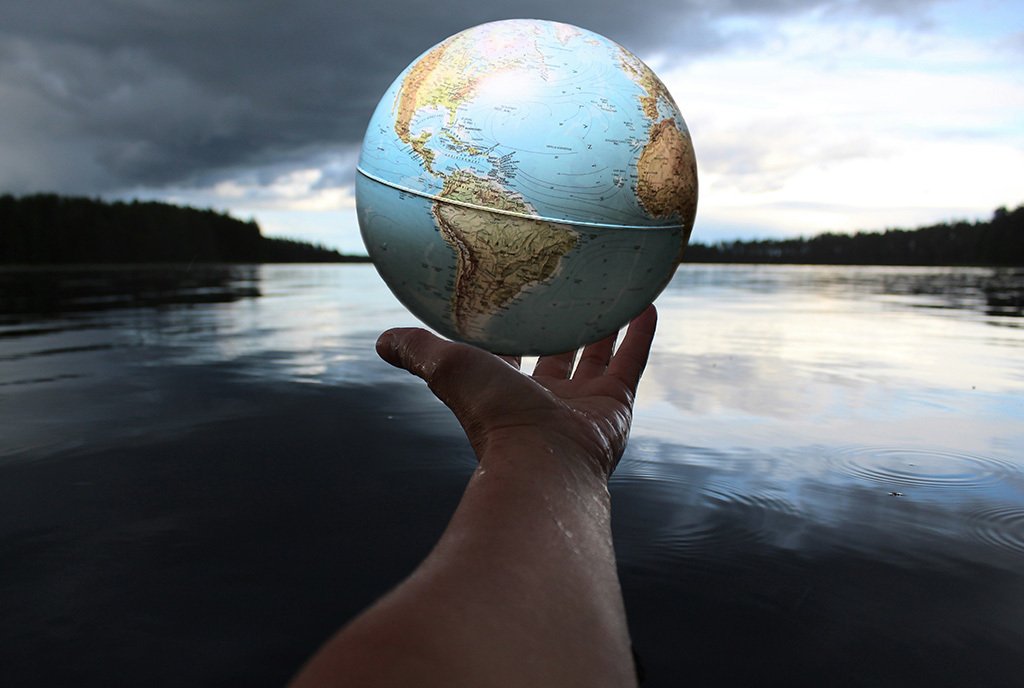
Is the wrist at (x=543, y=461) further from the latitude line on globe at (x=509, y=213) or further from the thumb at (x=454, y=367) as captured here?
the latitude line on globe at (x=509, y=213)

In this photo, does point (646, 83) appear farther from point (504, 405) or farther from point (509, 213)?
point (504, 405)

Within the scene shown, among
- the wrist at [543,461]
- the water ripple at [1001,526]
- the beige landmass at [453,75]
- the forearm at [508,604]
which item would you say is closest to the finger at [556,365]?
the beige landmass at [453,75]

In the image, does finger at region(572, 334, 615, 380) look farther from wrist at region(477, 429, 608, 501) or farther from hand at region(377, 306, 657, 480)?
wrist at region(477, 429, 608, 501)

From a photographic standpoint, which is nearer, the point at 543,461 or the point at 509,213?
the point at 543,461

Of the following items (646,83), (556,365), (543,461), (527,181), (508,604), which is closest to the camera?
(508,604)

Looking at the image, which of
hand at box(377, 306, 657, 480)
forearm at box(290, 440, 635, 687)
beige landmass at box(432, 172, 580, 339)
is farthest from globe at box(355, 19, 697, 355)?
forearm at box(290, 440, 635, 687)

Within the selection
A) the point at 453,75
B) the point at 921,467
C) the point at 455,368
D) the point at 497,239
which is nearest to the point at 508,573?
the point at 455,368

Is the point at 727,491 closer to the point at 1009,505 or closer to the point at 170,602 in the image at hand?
the point at 1009,505
